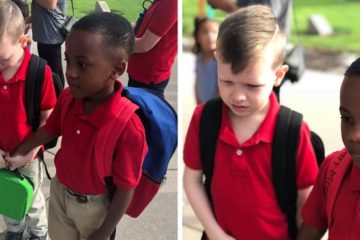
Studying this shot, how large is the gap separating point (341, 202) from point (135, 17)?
725 millimetres

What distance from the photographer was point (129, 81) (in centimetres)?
175

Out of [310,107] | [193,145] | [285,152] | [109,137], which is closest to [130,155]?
[109,137]

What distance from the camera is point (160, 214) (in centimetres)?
181

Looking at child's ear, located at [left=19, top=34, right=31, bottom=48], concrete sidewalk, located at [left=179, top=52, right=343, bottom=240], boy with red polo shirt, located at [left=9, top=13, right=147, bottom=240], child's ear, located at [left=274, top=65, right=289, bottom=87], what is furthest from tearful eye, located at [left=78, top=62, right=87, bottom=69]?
concrete sidewalk, located at [left=179, top=52, right=343, bottom=240]

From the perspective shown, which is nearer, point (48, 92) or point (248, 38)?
point (248, 38)

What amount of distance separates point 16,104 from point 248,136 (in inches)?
25.7

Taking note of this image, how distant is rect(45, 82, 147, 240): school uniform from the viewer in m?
1.65

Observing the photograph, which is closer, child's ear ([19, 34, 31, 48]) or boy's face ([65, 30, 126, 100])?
boy's face ([65, 30, 126, 100])

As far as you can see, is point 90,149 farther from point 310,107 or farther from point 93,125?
point 310,107

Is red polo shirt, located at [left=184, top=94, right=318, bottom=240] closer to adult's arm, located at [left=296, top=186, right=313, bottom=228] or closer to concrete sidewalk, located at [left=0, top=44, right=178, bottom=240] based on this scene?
adult's arm, located at [left=296, top=186, right=313, bottom=228]

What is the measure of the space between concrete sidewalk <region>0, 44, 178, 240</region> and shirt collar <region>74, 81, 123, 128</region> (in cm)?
15

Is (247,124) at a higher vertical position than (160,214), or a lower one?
higher

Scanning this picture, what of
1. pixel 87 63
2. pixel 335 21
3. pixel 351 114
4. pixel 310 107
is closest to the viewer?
pixel 351 114

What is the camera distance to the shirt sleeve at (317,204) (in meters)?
1.49
